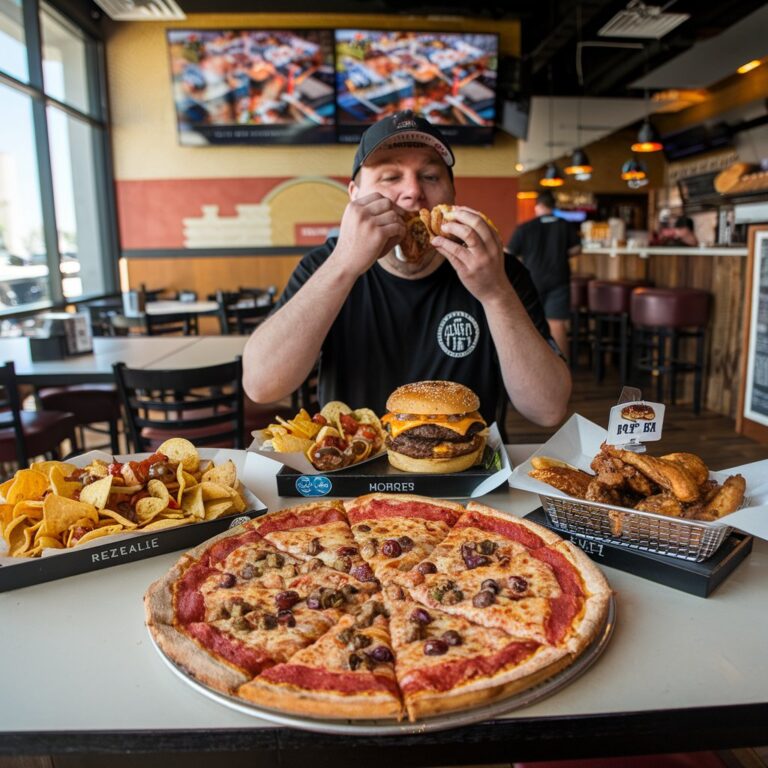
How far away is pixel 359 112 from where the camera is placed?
863 cm

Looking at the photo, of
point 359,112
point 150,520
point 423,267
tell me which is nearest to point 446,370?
point 423,267

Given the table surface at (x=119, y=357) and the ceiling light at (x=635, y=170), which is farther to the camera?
the ceiling light at (x=635, y=170)

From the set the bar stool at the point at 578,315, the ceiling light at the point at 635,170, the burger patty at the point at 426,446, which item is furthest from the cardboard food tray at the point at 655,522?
the ceiling light at the point at 635,170

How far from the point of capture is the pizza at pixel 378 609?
854 mm

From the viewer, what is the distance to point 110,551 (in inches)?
49.3

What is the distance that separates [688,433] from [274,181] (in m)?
6.17

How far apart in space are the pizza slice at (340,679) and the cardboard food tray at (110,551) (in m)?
0.42

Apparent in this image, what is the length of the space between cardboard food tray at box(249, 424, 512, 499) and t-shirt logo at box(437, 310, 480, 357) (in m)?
0.83

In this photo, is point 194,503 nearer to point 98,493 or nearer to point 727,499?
point 98,493

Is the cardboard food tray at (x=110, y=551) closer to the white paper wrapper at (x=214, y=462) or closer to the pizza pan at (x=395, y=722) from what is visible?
the white paper wrapper at (x=214, y=462)

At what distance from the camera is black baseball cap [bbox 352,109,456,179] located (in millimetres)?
2094

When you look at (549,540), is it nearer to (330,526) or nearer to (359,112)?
(330,526)

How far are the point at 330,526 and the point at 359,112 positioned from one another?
821 cm

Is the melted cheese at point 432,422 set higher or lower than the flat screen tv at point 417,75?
lower
